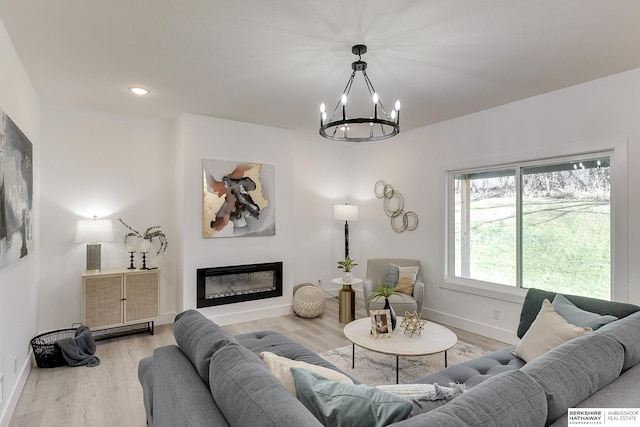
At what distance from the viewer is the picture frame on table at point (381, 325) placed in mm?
2855

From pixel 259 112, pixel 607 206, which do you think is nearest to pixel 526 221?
pixel 607 206

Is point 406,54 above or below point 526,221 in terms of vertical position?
above

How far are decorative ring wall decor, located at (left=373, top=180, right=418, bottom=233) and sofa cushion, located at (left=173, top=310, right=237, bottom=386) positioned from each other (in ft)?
11.8

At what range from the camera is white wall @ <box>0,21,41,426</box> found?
2295 millimetres

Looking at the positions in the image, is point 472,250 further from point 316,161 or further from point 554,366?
point 554,366

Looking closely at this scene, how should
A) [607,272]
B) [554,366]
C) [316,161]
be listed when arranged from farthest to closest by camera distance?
[316,161], [607,272], [554,366]

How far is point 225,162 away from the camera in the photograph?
4.44m

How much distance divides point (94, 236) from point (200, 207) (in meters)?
1.14

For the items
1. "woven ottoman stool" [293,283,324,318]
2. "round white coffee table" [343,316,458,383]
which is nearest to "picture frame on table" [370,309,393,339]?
"round white coffee table" [343,316,458,383]

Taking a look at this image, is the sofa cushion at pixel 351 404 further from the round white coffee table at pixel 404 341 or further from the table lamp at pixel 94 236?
the table lamp at pixel 94 236

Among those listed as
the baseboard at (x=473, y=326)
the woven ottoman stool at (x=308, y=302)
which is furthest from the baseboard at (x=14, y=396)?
the baseboard at (x=473, y=326)

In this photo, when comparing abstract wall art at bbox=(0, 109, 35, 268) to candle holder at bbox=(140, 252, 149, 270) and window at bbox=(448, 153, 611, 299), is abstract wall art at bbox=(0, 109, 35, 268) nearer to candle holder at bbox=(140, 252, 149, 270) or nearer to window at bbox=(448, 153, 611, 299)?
candle holder at bbox=(140, 252, 149, 270)

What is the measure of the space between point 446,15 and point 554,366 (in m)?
1.99

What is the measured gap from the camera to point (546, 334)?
215cm
